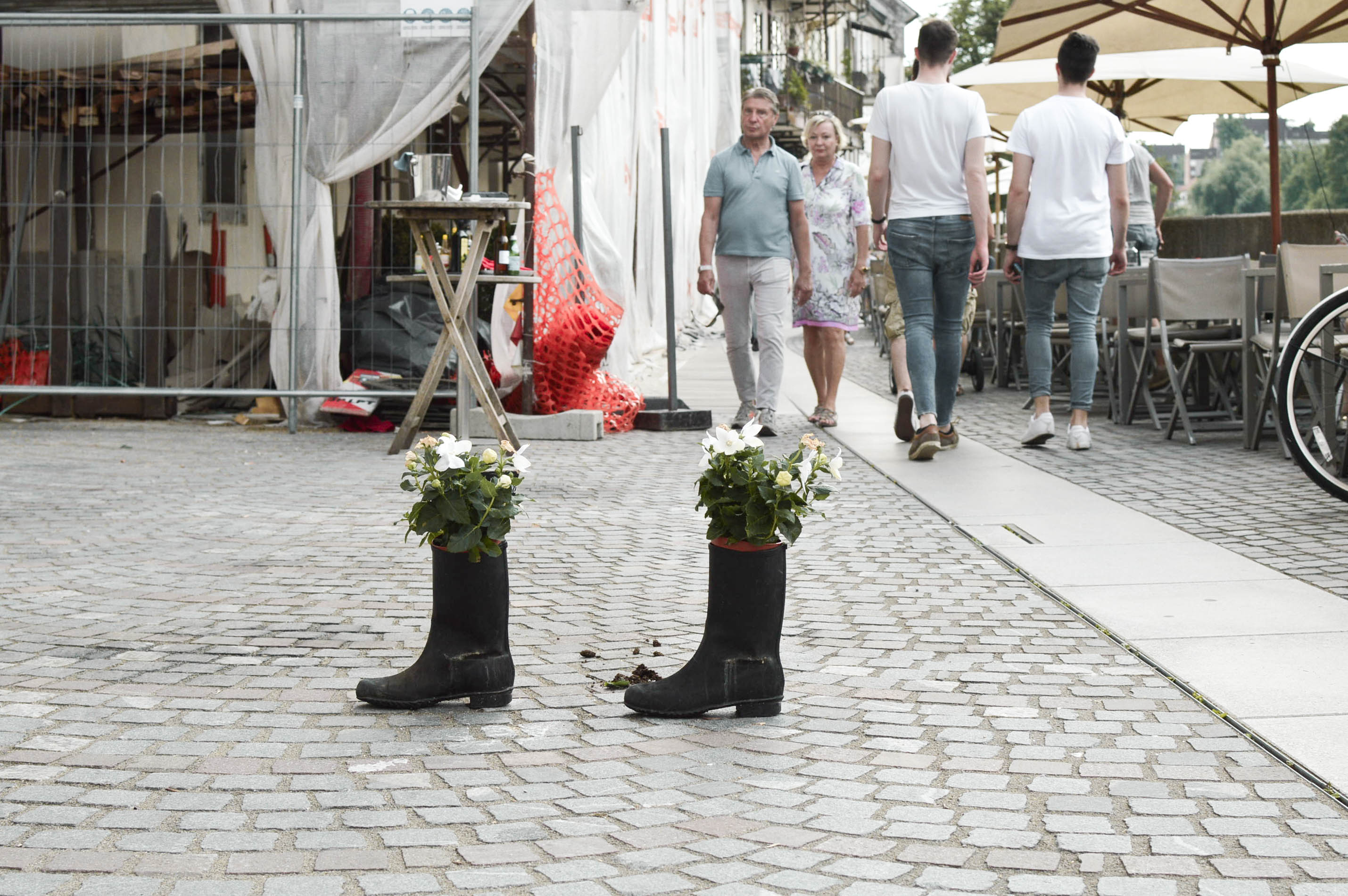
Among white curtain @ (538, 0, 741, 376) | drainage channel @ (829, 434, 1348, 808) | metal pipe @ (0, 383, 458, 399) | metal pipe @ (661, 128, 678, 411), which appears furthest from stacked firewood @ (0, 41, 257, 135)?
drainage channel @ (829, 434, 1348, 808)

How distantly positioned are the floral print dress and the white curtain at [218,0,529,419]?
7.48ft

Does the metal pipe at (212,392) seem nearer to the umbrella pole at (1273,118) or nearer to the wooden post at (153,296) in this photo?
the wooden post at (153,296)

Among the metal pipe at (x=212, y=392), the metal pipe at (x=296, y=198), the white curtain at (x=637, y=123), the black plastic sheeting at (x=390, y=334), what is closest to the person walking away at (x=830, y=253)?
the white curtain at (x=637, y=123)

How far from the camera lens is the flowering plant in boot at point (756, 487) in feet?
12.1

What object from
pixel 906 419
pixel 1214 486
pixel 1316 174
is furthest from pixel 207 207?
pixel 1316 174

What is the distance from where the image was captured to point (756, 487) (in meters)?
3.69

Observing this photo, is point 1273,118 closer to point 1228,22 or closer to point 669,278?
point 1228,22

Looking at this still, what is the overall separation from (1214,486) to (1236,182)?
135310 mm

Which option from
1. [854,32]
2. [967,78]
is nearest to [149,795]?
[967,78]

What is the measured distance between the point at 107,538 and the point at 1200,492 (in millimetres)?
4703

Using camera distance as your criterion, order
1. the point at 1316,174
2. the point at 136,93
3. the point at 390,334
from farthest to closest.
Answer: the point at 1316,174 < the point at 136,93 < the point at 390,334

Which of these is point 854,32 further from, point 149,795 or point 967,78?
point 149,795

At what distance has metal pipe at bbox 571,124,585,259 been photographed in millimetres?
10969

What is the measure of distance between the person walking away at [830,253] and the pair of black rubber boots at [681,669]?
6.63 m
